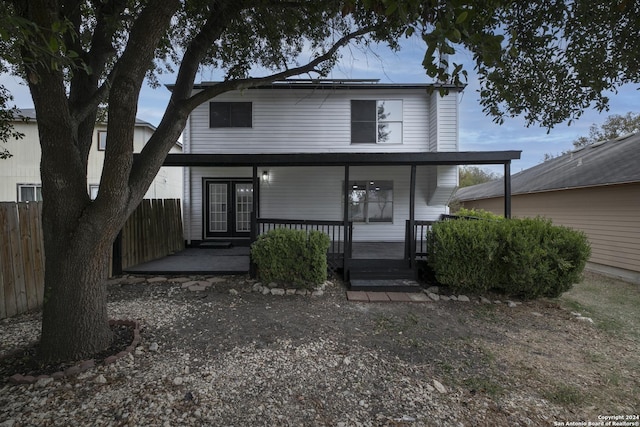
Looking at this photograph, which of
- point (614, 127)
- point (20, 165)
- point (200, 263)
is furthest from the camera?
point (614, 127)

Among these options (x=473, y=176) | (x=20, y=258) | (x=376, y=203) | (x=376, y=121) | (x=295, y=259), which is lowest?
(x=295, y=259)

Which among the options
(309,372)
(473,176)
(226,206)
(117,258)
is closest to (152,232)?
(117,258)

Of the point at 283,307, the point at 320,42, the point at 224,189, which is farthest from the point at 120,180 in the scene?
the point at 224,189

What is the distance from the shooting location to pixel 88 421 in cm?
213

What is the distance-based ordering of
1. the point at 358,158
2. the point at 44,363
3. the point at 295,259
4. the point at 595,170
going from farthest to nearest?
1. the point at 595,170
2. the point at 358,158
3. the point at 295,259
4. the point at 44,363

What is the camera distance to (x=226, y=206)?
9570 millimetres

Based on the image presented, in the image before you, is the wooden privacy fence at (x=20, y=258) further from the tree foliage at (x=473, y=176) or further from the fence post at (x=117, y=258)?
the tree foliage at (x=473, y=176)

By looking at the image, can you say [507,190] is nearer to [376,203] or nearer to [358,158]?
[358,158]

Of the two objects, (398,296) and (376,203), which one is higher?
(376,203)

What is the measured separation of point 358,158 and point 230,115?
5.02 meters

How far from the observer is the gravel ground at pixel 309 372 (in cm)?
228

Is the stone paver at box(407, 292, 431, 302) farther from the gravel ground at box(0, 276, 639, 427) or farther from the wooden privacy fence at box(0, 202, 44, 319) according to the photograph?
the wooden privacy fence at box(0, 202, 44, 319)

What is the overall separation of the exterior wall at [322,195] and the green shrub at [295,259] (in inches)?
150

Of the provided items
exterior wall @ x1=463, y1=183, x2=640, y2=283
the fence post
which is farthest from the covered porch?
exterior wall @ x1=463, y1=183, x2=640, y2=283
